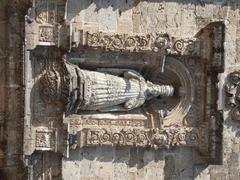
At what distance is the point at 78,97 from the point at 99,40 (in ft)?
2.97

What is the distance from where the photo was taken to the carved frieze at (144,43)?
8961mm

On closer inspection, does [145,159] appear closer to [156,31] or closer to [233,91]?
[233,91]

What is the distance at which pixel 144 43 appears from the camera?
9164mm

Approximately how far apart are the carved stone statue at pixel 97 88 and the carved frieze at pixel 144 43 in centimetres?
42

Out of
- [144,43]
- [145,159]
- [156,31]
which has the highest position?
[156,31]

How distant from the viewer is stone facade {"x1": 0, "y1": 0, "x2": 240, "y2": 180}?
863 cm

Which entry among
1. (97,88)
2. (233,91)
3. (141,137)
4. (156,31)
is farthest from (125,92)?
(233,91)

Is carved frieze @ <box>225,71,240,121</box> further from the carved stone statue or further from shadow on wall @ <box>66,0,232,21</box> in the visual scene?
shadow on wall @ <box>66,0,232,21</box>

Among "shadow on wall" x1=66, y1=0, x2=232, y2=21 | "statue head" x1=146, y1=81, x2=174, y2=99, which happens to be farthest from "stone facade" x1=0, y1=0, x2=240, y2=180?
"statue head" x1=146, y1=81, x2=174, y2=99

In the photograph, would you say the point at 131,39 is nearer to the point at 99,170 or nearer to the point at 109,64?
the point at 109,64

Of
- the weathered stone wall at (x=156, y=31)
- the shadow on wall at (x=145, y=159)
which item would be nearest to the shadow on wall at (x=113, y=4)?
the weathered stone wall at (x=156, y=31)

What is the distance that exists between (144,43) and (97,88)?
99 cm

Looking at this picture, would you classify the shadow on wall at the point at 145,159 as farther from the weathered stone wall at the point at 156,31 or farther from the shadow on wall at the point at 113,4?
the shadow on wall at the point at 113,4

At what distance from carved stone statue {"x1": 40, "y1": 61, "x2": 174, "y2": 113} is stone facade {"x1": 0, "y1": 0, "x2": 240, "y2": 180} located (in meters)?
0.03
